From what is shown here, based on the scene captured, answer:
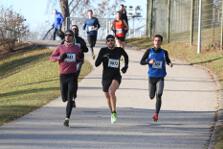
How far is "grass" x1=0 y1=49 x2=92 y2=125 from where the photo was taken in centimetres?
1430

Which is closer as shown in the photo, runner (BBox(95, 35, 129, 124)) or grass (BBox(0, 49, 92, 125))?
runner (BBox(95, 35, 129, 124))

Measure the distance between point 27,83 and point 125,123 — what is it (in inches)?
369

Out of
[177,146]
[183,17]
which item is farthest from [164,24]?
[177,146]

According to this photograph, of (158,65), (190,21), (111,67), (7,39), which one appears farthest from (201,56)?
(7,39)

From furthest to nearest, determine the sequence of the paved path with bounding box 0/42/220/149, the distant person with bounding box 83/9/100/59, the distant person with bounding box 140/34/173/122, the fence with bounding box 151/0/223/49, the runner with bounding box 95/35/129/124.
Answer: the fence with bounding box 151/0/223/49 < the distant person with bounding box 83/9/100/59 < the distant person with bounding box 140/34/173/122 < the runner with bounding box 95/35/129/124 < the paved path with bounding box 0/42/220/149

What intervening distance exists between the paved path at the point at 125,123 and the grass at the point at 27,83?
0.44 m

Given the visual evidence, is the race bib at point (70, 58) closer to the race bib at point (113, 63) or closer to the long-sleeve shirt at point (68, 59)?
the long-sleeve shirt at point (68, 59)

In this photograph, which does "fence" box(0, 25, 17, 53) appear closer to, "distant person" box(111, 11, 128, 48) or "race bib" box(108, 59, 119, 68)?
"distant person" box(111, 11, 128, 48)

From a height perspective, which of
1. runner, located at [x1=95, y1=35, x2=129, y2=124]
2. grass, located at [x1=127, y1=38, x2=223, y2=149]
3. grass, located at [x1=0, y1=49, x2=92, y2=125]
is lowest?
grass, located at [x1=0, y1=49, x2=92, y2=125]

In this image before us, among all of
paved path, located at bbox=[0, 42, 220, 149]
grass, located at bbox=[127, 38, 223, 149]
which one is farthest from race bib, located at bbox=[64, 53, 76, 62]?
grass, located at bbox=[127, 38, 223, 149]

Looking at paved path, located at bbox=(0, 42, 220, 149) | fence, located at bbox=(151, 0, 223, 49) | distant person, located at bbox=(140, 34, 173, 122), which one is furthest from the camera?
fence, located at bbox=(151, 0, 223, 49)

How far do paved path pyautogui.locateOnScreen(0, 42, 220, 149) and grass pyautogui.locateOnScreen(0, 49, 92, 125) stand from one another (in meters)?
0.44

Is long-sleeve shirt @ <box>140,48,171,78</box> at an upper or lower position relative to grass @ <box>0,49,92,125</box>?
upper

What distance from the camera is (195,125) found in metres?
12.1
